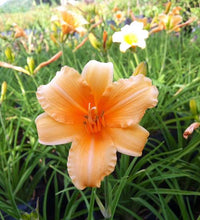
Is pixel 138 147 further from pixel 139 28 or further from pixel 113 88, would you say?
pixel 139 28

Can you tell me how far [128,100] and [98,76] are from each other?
11cm

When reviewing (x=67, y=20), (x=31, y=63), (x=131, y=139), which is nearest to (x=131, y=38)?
(x=67, y=20)

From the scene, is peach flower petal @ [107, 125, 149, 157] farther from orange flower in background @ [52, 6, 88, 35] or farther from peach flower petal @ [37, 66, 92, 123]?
orange flower in background @ [52, 6, 88, 35]

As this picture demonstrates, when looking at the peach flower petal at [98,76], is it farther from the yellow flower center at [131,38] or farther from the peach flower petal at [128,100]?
the yellow flower center at [131,38]

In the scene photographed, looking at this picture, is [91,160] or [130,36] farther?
[130,36]

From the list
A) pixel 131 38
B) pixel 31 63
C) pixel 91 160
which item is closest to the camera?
pixel 91 160

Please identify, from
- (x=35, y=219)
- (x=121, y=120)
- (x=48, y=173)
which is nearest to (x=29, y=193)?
(x=48, y=173)

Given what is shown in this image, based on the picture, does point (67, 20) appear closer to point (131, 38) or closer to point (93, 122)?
point (131, 38)

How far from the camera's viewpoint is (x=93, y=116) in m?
0.65

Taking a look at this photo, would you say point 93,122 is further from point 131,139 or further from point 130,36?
point 130,36

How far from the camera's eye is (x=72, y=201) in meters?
0.88

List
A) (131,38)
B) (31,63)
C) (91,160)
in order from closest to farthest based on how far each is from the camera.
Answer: (91,160) < (31,63) < (131,38)

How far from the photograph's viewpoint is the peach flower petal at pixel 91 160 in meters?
0.54

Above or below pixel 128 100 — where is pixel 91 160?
below
